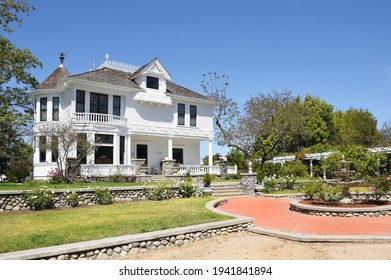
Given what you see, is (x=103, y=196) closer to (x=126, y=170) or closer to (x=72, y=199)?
(x=72, y=199)

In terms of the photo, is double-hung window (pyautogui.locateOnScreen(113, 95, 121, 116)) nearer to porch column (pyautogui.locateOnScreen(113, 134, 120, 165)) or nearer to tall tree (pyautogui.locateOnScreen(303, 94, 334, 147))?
porch column (pyautogui.locateOnScreen(113, 134, 120, 165))

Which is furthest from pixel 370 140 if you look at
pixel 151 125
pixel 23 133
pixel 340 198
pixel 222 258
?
pixel 222 258

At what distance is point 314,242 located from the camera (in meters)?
8.26

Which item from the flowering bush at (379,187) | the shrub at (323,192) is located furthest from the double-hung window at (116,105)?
the flowering bush at (379,187)

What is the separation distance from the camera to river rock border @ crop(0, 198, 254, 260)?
6.51 meters

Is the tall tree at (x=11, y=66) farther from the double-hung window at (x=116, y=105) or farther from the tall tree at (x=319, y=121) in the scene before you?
the tall tree at (x=319, y=121)

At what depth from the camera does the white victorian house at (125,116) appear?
23953 mm

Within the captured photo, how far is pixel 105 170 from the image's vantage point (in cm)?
2253

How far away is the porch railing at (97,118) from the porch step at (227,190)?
953cm

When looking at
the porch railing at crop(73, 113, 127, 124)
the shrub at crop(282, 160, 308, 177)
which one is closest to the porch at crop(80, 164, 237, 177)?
the porch railing at crop(73, 113, 127, 124)

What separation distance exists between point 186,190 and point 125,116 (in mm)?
11535

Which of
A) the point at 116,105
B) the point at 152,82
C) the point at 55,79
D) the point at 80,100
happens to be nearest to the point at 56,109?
the point at 80,100
